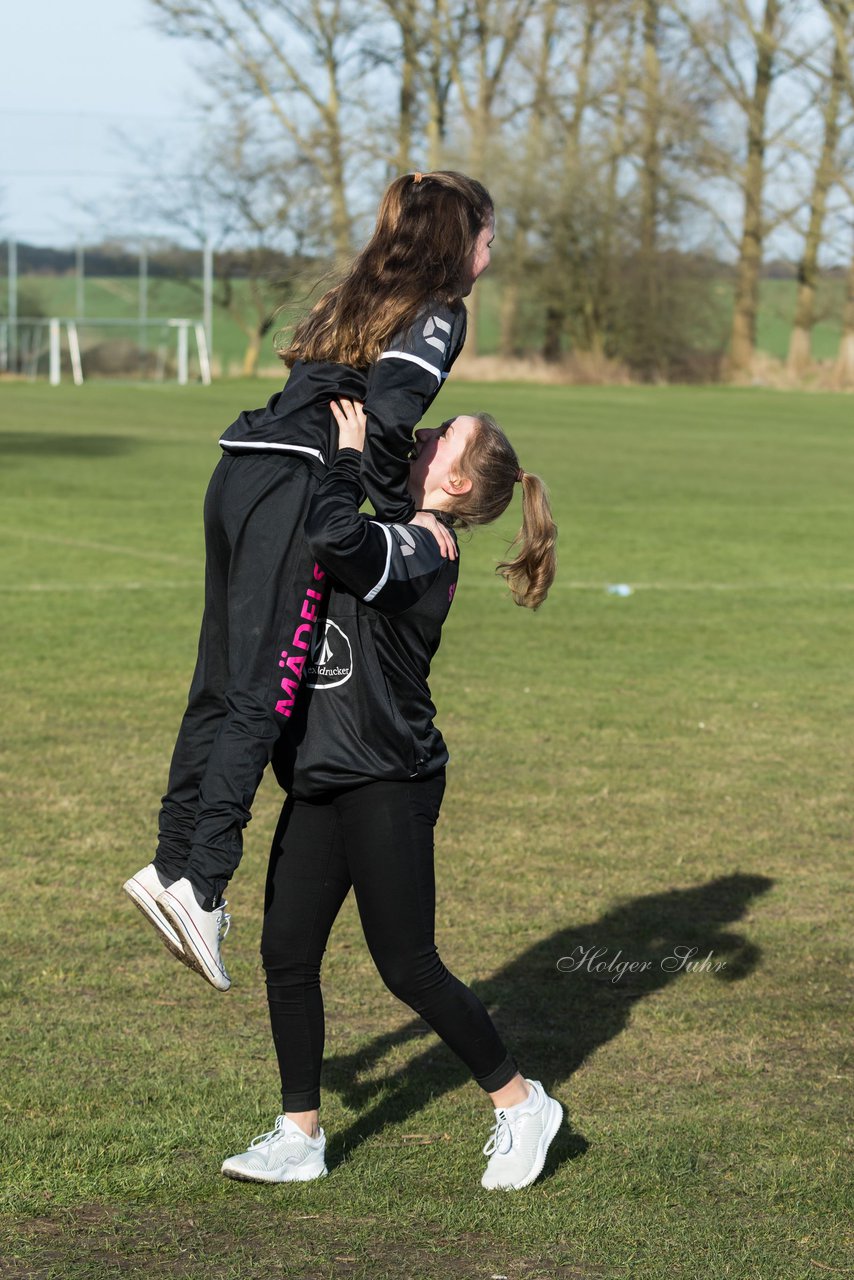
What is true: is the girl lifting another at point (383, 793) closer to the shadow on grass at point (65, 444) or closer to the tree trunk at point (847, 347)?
the shadow on grass at point (65, 444)

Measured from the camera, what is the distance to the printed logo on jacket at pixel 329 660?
3.34 metres

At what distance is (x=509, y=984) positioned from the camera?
4.84 m

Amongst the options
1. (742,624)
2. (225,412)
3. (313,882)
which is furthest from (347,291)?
(225,412)

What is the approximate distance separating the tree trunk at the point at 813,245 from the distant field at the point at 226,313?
27.2 inches

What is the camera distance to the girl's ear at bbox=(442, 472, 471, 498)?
3.47 m

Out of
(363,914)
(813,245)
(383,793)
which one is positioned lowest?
(363,914)

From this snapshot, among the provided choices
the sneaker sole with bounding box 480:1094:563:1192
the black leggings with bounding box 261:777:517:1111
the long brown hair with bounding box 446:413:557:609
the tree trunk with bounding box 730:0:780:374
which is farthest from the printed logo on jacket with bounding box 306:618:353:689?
the tree trunk with bounding box 730:0:780:374

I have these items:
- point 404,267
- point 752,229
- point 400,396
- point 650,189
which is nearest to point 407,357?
point 400,396

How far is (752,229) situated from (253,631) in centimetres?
5648

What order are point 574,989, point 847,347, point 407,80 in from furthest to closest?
1. point 407,80
2. point 847,347
3. point 574,989

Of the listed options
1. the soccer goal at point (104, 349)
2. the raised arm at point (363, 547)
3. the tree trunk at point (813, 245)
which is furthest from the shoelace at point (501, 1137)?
the tree trunk at point (813, 245)

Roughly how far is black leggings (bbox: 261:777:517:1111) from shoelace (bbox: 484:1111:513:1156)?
7 cm

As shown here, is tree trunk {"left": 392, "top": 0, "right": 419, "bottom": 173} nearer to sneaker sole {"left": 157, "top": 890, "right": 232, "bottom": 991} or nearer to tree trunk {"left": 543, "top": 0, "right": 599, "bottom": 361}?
tree trunk {"left": 543, "top": 0, "right": 599, "bottom": 361}

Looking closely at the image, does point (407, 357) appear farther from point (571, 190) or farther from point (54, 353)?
point (571, 190)
